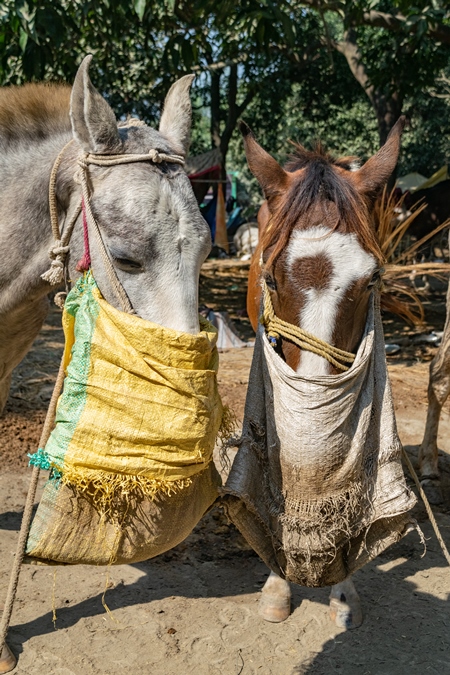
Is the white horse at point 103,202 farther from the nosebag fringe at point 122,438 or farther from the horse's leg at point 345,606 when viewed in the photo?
the horse's leg at point 345,606

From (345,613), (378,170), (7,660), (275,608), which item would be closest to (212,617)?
(275,608)

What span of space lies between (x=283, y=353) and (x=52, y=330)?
22.6ft

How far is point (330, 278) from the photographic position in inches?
103

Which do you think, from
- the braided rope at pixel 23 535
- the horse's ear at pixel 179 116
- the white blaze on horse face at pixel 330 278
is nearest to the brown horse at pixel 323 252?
the white blaze on horse face at pixel 330 278

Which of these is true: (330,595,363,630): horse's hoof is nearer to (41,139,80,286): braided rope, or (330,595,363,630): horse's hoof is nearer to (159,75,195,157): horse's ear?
(41,139,80,286): braided rope

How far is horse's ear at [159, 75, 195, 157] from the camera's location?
8.25ft

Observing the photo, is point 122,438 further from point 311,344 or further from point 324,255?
point 324,255

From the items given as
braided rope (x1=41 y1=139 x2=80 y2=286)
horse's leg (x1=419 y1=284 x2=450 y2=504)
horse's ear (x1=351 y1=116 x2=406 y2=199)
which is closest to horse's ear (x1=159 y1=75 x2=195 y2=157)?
braided rope (x1=41 y1=139 x2=80 y2=286)

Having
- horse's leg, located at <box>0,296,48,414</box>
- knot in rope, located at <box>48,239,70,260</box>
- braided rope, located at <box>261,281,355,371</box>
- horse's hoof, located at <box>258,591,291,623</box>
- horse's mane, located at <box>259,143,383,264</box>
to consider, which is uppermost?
horse's mane, located at <box>259,143,383,264</box>

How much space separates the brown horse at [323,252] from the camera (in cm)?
260

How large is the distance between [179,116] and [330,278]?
35.9 inches

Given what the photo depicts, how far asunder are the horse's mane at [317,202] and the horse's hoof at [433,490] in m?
2.55

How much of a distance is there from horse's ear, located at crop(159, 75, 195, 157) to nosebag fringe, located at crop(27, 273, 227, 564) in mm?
784

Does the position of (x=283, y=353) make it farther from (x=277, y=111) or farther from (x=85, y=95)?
(x=277, y=111)
